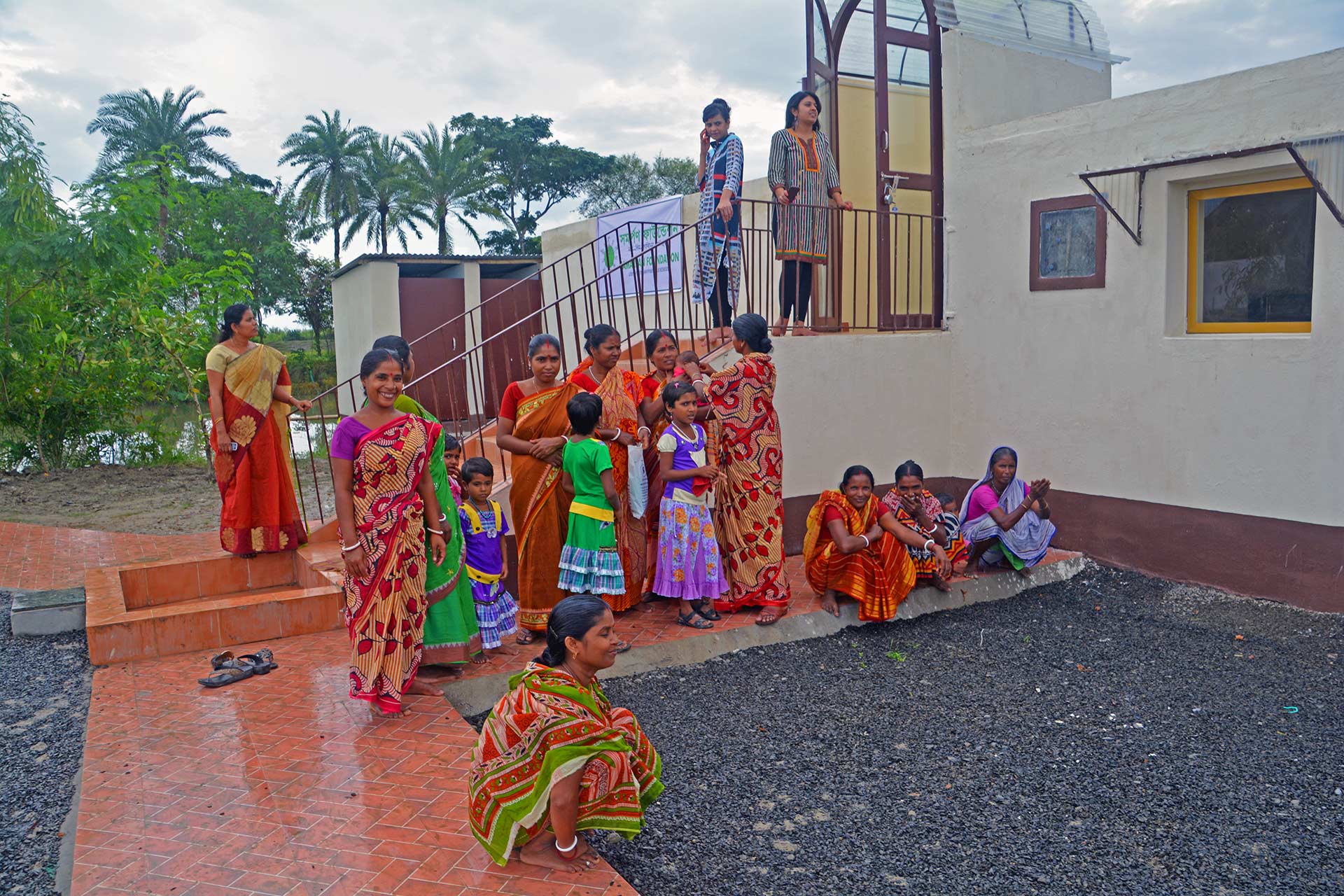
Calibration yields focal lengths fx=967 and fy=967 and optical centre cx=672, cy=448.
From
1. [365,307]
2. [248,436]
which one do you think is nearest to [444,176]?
[365,307]

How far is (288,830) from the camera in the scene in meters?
3.08

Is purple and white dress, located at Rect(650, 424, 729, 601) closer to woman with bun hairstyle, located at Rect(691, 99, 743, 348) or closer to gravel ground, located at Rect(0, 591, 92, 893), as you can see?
woman with bun hairstyle, located at Rect(691, 99, 743, 348)

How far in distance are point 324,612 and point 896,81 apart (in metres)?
6.15

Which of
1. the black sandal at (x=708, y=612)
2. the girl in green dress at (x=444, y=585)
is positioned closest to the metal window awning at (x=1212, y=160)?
the black sandal at (x=708, y=612)

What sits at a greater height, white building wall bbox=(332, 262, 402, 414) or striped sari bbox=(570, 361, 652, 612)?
white building wall bbox=(332, 262, 402, 414)

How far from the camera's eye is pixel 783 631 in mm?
5535

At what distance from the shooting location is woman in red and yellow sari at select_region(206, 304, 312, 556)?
586cm

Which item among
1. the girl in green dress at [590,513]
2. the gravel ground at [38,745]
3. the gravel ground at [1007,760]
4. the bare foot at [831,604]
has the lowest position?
the gravel ground at [1007,760]

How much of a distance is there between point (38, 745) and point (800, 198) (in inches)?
226

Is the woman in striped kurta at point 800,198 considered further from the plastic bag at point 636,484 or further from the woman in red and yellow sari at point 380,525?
the woman in red and yellow sari at point 380,525

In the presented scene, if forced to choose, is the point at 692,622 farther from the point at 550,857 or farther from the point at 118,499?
the point at 118,499

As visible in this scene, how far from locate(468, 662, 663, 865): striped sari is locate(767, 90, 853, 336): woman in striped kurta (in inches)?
178

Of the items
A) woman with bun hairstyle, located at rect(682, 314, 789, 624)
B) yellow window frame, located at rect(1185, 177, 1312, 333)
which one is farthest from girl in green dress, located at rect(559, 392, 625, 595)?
yellow window frame, located at rect(1185, 177, 1312, 333)

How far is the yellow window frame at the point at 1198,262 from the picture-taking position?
6211mm
